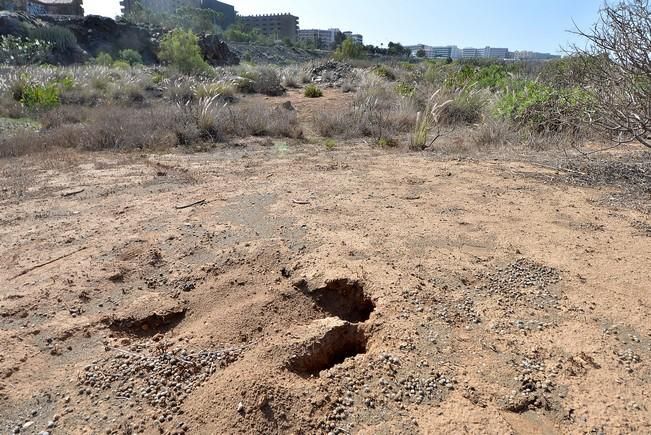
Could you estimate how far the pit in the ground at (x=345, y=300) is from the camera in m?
2.55

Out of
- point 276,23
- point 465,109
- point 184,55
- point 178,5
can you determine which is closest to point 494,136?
point 465,109

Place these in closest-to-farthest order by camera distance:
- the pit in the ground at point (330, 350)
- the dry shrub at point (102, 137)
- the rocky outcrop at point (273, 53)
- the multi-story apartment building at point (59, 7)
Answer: the pit in the ground at point (330, 350), the dry shrub at point (102, 137), the rocky outcrop at point (273, 53), the multi-story apartment building at point (59, 7)

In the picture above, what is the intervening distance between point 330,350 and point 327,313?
0.32 metres

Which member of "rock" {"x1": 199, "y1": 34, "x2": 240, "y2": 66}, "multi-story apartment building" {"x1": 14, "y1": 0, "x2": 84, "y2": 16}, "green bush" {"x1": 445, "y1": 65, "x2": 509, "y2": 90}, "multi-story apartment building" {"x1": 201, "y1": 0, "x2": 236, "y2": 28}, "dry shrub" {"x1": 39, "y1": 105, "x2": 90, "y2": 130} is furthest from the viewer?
"multi-story apartment building" {"x1": 201, "y1": 0, "x2": 236, "y2": 28}

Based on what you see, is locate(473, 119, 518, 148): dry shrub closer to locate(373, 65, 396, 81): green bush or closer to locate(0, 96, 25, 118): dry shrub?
locate(0, 96, 25, 118): dry shrub

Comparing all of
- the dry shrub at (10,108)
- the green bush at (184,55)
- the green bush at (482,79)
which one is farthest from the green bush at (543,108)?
the green bush at (184,55)

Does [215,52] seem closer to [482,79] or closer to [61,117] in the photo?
[482,79]

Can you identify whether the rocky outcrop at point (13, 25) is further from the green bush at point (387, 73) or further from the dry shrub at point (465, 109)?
the dry shrub at point (465, 109)

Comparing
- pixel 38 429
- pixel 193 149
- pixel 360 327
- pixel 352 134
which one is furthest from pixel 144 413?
pixel 352 134

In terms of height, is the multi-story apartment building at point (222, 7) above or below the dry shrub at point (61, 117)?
above

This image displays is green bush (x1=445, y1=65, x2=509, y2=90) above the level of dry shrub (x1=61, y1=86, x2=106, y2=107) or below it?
above

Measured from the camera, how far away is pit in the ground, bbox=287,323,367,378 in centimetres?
211

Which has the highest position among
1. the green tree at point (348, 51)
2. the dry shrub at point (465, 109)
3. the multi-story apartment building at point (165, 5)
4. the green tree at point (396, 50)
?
the multi-story apartment building at point (165, 5)

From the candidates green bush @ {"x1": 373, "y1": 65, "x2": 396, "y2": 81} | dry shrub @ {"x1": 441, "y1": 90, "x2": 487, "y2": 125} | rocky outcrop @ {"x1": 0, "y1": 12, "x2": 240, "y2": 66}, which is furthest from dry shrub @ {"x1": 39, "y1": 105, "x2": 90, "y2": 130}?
rocky outcrop @ {"x1": 0, "y1": 12, "x2": 240, "y2": 66}
